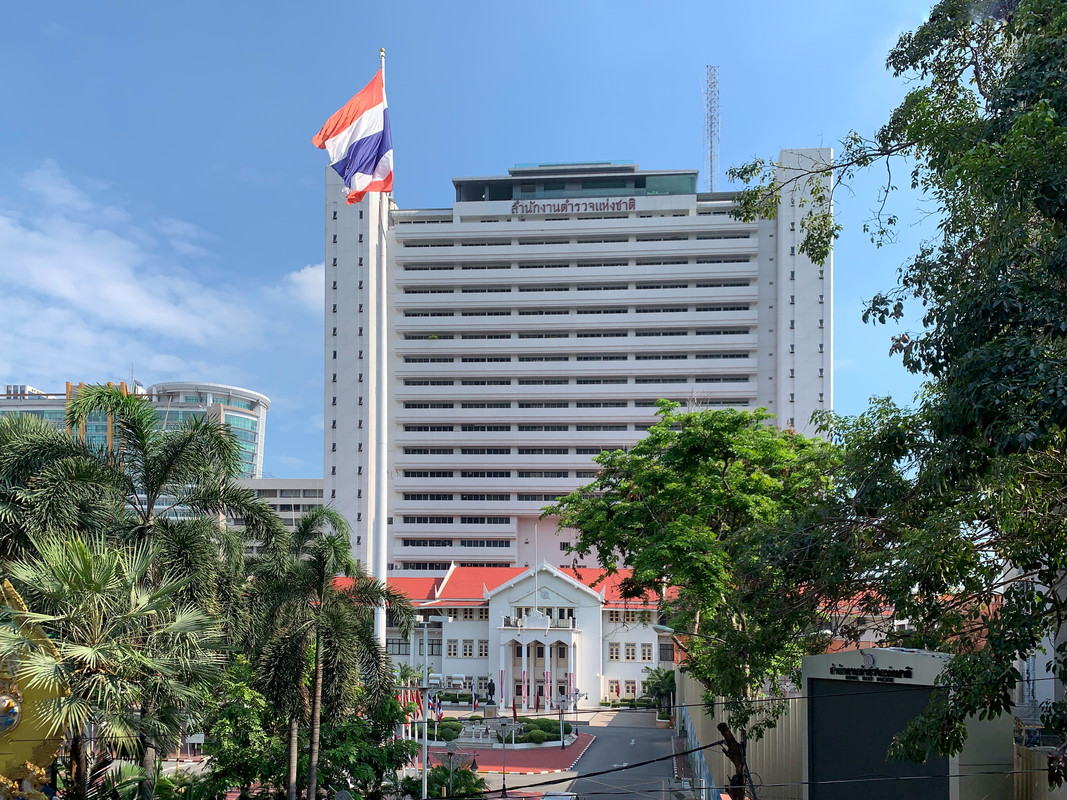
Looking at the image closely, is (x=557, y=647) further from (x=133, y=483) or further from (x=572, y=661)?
(x=133, y=483)

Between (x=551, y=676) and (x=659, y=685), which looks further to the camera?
(x=551, y=676)

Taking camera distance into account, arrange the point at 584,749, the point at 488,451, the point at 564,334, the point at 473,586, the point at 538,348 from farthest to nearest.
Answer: the point at 564,334, the point at 488,451, the point at 538,348, the point at 473,586, the point at 584,749

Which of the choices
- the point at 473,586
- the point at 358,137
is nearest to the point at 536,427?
the point at 473,586

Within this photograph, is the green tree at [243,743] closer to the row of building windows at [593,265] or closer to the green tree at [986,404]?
the green tree at [986,404]

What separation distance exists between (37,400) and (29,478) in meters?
127

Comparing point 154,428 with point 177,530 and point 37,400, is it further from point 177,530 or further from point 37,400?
point 37,400

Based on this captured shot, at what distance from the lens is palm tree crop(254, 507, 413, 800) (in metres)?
21.8

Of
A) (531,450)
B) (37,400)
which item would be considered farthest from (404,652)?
(37,400)

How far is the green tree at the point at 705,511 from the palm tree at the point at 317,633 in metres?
6.45

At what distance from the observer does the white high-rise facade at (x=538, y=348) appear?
82.8 metres

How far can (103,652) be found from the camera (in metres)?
12.9

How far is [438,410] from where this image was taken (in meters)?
85.4

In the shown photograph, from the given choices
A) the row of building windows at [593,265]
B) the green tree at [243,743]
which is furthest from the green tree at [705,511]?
the row of building windows at [593,265]

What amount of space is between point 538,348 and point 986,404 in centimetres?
7581
